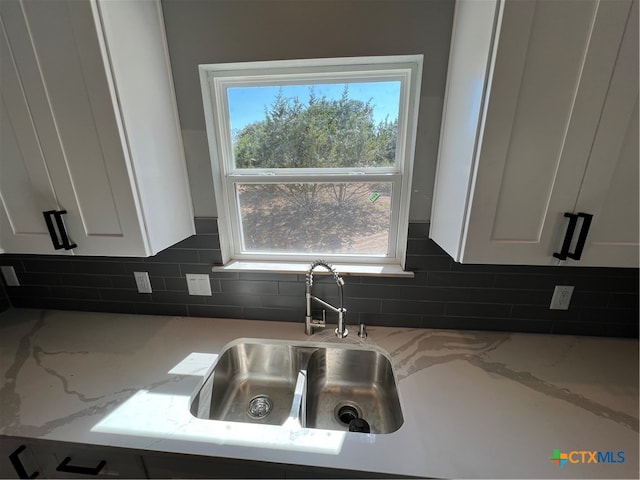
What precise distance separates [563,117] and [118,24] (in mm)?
1318

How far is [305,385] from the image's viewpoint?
3.34 feet

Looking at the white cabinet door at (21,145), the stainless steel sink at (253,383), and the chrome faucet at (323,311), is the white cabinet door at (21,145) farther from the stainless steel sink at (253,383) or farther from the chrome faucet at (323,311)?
the chrome faucet at (323,311)

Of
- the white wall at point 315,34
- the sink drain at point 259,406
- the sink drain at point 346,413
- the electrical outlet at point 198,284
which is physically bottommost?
the sink drain at point 346,413

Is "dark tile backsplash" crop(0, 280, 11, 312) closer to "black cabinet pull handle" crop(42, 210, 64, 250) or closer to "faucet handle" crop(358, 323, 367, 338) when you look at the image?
"black cabinet pull handle" crop(42, 210, 64, 250)

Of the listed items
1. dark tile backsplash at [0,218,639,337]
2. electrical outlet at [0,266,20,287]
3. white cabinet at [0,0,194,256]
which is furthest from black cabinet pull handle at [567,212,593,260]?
electrical outlet at [0,266,20,287]

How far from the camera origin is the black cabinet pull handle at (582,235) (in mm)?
761

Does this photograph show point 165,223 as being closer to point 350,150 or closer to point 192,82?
point 192,82

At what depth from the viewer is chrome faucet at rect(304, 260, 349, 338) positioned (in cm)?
109

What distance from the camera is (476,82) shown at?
0.76 metres

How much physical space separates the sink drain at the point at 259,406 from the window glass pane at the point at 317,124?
1.01 m

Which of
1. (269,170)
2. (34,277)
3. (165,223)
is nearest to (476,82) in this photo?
(269,170)

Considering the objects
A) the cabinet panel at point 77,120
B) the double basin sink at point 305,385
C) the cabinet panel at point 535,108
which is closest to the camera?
the cabinet panel at point 535,108

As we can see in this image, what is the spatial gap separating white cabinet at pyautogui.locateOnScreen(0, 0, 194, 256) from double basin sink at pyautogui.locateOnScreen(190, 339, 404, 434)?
0.61 m

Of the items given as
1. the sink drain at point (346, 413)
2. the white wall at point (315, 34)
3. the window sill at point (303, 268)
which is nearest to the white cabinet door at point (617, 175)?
the white wall at point (315, 34)
